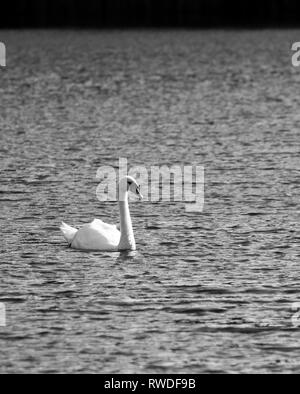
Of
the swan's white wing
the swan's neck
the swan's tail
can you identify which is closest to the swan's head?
the swan's neck

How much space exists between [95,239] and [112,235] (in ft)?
1.26

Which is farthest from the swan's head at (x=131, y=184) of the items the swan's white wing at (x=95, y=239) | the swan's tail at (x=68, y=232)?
the swan's tail at (x=68, y=232)

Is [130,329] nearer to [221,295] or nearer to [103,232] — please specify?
[221,295]

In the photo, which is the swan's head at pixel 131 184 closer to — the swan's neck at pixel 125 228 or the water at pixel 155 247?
the swan's neck at pixel 125 228

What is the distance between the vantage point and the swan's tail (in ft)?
84.4

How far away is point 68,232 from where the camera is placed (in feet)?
85.0

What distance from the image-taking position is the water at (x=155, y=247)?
1922 centimetres

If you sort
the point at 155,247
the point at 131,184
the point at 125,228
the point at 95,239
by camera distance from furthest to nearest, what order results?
the point at 155,247
the point at 131,184
the point at 95,239
the point at 125,228

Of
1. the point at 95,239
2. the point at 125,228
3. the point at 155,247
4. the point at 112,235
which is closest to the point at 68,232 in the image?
the point at 95,239

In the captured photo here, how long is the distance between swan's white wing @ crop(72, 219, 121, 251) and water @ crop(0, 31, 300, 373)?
204mm

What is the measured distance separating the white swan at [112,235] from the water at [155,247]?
22 cm

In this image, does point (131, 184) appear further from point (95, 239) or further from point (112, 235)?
point (95, 239)

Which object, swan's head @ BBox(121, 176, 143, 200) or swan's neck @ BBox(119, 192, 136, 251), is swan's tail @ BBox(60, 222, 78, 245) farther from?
swan's head @ BBox(121, 176, 143, 200)
